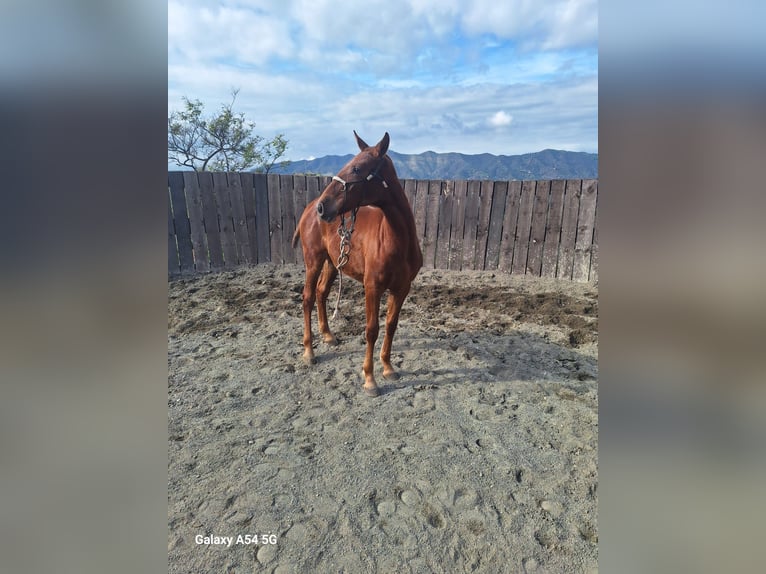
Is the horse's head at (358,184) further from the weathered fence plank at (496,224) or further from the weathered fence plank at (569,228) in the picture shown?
the weathered fence plank at (569,228)

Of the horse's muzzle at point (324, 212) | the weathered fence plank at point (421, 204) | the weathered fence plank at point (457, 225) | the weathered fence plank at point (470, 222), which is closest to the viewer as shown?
the horse's muzzle at point (324, 212)

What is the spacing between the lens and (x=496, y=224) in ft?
24.9

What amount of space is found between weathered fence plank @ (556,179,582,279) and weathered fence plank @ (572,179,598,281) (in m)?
0.06

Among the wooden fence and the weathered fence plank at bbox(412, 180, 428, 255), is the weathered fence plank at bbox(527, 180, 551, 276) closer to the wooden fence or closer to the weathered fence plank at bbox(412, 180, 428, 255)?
the wooden fence

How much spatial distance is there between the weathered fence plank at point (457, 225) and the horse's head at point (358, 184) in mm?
4873

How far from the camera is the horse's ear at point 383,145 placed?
304 cm

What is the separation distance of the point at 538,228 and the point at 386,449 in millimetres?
5775

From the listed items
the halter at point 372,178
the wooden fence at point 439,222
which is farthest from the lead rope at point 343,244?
the wooden fence at point 439,222

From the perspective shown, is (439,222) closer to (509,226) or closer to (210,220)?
(509,226)

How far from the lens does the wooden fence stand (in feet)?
23.1
